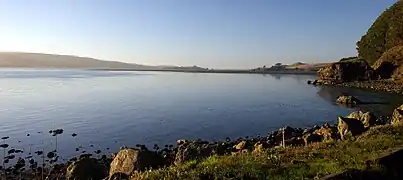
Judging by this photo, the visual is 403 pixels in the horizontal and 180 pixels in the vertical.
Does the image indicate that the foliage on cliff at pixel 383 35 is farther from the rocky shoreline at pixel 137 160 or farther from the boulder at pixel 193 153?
the boulder at pixel 193 153

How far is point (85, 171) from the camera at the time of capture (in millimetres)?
15750

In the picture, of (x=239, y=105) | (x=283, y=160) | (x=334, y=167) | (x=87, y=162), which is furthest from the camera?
(x=239, y=105)

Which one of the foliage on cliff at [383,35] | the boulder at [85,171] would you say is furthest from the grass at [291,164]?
the foliage on cliff at [383,35]

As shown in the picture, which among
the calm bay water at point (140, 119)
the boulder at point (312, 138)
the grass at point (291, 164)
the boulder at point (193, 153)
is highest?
the grass at point (291, 164)

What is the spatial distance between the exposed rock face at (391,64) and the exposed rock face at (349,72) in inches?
82.2

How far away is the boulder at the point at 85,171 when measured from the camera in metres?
15.5

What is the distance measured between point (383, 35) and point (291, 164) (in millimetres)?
101848

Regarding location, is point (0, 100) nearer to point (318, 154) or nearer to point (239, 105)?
point (239, 105)

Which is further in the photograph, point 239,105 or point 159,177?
point 239,105

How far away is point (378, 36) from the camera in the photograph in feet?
335

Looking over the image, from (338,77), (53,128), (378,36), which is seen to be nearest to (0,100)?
(53,128)

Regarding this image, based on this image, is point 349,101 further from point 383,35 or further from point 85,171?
point 383,35

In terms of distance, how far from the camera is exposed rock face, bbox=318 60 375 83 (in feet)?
296

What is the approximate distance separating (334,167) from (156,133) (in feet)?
68.7
